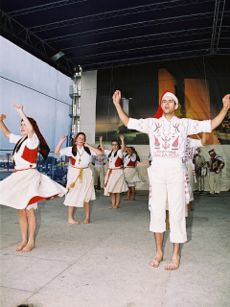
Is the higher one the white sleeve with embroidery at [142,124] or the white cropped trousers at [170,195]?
the white sleeve with embroidery at [142,124]

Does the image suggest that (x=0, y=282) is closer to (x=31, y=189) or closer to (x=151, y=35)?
(x=31, y=189)

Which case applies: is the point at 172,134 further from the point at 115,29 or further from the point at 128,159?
the point at 115,29

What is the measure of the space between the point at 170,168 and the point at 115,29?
714 centimetres

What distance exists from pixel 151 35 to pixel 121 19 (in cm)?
137

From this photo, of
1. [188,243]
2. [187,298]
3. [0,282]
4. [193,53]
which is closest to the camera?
[187,298]

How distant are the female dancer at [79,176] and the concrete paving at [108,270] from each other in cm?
40

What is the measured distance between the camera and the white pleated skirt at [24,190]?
3387 mm

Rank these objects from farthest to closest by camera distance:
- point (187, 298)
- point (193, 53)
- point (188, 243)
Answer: point (193, 53)
point (188, 243)
point (187, 298)

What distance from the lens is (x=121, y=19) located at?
28.2 ft

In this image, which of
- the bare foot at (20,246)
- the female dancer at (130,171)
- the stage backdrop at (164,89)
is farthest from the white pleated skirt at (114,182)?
the stage backdrop at (164,89)

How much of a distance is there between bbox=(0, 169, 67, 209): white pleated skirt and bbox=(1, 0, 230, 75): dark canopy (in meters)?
Result: 5.49

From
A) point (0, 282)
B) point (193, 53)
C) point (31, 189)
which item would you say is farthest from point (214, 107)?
point (0, 282)

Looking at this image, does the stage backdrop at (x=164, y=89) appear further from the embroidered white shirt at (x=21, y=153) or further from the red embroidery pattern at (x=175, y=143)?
the red embroidery pattern at (x=175, y=143)

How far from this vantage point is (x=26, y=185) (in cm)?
349
